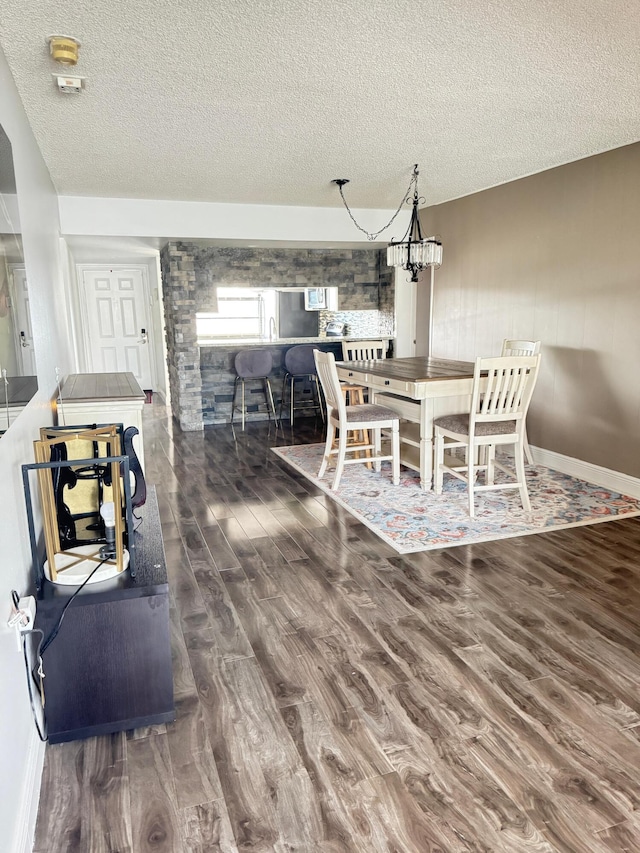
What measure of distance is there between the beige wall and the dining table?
75 cm

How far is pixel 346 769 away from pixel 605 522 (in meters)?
2.57

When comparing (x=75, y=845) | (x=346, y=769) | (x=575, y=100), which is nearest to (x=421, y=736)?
(x=346, y=769)

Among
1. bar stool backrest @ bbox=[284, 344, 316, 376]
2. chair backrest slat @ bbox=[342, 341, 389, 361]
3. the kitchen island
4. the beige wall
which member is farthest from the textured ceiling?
the kitchen island

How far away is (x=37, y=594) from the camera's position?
183 centimetres

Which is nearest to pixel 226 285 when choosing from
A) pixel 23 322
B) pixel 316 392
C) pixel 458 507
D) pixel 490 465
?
pixel 316 392

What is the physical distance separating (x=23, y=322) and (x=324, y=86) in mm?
1781

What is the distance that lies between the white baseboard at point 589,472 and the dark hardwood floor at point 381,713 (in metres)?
1.05

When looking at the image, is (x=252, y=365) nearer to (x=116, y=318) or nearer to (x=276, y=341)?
(x=276, y=341)

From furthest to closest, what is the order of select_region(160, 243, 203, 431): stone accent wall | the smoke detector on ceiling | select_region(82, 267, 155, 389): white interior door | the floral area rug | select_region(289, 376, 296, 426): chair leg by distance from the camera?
select_region(82, 267, 155, 389): white interior door < select_region(289, 376, 296, 426): chair leg < select_region(160, 243, 203, 431): stone accent wall < the floral area rug < the smoke detector on ceiling

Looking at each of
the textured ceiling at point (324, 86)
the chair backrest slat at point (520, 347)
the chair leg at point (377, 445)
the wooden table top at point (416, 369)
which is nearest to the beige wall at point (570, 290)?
the chair backrest slat at point (520, 347)

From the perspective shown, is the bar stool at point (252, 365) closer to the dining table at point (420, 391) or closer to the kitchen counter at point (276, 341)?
the kitchen counter at point (276, 341)

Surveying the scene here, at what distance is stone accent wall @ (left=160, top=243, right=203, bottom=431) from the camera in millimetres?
6398

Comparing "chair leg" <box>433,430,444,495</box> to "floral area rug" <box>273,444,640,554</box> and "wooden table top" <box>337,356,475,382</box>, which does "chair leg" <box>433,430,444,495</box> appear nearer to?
"floral area rug" <box>273,444,640,554</box>

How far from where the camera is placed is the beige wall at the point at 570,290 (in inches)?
160
